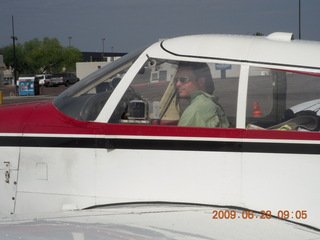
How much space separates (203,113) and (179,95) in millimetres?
260

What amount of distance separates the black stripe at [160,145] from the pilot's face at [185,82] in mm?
448

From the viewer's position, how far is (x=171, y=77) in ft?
12.3

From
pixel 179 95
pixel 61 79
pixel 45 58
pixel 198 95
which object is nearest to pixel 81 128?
pixel 179 95

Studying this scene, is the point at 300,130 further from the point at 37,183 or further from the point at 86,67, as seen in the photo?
the point at 86,67

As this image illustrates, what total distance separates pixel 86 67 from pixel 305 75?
1805 inches

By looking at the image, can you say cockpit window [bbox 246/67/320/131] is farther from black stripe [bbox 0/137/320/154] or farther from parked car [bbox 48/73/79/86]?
parked car [bbox 48/73/79/86]

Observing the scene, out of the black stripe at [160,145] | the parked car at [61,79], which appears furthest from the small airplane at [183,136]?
the parked car at [61,79]

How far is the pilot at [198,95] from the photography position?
11.7 feet

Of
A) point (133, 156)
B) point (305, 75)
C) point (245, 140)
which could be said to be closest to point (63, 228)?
point (133, 156)

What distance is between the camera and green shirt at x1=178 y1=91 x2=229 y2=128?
3.54 metres

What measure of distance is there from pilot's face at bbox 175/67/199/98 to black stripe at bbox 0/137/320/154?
0.45m
